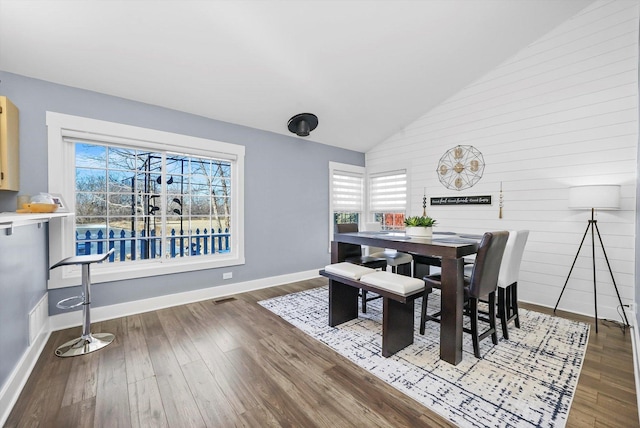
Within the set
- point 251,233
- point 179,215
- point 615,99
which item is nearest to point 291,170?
point 251,233

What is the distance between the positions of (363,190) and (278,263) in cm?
243

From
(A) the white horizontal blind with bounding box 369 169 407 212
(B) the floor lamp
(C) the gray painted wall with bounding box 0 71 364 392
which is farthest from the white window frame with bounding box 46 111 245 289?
(B) the floor lamp

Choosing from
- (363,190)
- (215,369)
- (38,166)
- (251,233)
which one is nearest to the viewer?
(215,369)

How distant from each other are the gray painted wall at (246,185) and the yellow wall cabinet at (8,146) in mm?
155

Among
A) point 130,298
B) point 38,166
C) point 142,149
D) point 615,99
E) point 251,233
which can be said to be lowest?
point 130,298

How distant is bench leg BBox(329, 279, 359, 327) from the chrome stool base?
209cm

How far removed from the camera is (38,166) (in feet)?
8.54

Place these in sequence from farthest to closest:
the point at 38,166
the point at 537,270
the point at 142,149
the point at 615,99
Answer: the point at 537,270 < the point at 142,149 < the point at 615,99 < the point at 38,166

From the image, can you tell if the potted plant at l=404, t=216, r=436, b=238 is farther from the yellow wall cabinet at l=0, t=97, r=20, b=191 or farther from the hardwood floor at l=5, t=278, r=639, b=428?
the yellow wall cabinet at l=0, t=97, r=20, b=191

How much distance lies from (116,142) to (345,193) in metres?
3.71

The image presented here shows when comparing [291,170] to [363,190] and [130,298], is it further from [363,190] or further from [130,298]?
[130,298]

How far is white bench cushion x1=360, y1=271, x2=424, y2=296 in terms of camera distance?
217 cm

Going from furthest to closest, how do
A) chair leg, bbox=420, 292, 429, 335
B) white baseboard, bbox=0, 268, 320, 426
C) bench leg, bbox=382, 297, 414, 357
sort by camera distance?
Result: chair leg, bbox=420, 292, 429, 335, bench leg, bbox=382, 297, 414, 357, white baseboard, bbox=0, 268, 320, 426

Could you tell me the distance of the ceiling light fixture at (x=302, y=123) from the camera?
395 centimetres
